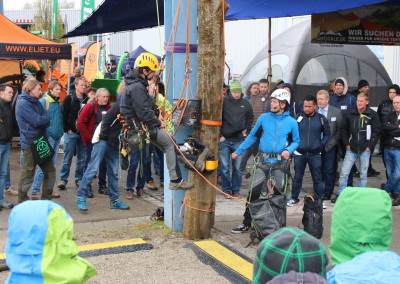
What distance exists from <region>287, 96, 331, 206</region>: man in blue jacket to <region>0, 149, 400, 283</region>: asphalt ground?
496mm

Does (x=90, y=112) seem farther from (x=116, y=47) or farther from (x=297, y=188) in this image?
(x=116, y=47)

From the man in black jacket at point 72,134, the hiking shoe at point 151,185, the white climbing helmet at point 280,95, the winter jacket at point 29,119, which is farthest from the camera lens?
the hiking shoe at point 151,185

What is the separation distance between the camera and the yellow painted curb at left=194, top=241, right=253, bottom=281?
18.3 ft

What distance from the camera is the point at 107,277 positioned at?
546 cm

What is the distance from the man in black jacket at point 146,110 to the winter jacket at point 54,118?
300 centimetres

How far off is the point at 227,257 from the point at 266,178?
1402 millimetres

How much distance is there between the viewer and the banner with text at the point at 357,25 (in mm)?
12109

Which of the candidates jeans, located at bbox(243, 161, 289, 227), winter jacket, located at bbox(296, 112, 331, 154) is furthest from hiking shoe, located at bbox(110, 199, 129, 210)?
winter jacket, located at bbox(296, 112, 331, 154)

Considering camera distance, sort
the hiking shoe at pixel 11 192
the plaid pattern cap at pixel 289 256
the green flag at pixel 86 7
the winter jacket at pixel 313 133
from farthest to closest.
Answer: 1. the green flag at pixel 86 7
2. the hiking shoe at pixel 11 192
3. the winter jacket at pixel 313 133
4. the plaid pattern cap at pixel 289 256

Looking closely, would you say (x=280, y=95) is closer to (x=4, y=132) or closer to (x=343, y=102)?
(x=343, y=102)

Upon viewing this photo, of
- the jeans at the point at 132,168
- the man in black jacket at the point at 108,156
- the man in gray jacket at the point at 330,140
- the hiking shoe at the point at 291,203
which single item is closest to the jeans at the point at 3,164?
the man in black jacket at the point at 108,156

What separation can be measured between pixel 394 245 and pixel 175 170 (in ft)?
9.50

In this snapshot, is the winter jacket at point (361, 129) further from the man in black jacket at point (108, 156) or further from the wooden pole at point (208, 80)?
the man in black jacket at point (108, 156)

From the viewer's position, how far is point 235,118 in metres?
9.52
